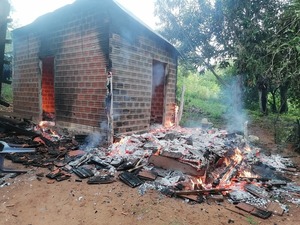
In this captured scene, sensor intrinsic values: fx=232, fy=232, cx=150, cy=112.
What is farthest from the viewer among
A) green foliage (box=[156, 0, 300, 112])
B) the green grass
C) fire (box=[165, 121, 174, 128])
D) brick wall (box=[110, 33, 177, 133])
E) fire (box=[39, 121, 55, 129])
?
the green grass

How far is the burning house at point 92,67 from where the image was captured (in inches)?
297

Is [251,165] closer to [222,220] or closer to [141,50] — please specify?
[222,220]

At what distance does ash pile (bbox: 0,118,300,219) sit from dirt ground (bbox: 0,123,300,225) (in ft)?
0.71

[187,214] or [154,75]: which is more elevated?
[154,75]

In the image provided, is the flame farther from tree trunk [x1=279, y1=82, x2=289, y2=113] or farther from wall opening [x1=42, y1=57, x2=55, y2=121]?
wall opening [x1=42, y1=57, x2=55, y2=121]

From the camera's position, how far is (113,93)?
756 cm

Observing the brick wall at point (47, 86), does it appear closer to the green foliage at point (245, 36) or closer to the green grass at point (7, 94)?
the green grass at point (7, 94)

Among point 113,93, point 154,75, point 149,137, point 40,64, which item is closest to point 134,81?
point 113,93

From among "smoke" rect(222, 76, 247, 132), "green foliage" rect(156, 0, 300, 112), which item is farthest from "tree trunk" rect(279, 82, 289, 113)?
"smoke" rect(222, 76, 247, 132)

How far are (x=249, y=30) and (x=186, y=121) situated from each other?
6376 mm

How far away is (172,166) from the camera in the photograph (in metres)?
5.95

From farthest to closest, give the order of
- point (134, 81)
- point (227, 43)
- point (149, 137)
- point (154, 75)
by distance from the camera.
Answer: point (227, 43) → point (154, 75) → point (134, 81) → point (149, 137)

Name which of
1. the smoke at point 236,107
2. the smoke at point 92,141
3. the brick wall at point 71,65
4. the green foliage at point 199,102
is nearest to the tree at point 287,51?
the green foliage at point 199,102

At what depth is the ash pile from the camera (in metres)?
5.18
